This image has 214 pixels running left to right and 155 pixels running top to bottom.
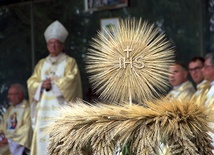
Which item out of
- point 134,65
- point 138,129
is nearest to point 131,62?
point 134,65

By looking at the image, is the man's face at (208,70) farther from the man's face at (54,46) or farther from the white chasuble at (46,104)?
the man's face at (54,46)

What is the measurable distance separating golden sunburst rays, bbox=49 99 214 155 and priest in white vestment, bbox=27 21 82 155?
172 inches

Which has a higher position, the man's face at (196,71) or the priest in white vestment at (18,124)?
the man's face at (196,71)

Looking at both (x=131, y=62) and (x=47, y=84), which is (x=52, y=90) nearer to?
(x=47, y=84)

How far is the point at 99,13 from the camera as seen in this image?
8062mm

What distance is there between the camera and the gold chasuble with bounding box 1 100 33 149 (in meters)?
7.75

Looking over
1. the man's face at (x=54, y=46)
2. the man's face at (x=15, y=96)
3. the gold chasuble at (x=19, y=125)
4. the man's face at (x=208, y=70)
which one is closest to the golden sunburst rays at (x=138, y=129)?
the man's face at (x=208, y=70)

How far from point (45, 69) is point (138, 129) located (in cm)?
499

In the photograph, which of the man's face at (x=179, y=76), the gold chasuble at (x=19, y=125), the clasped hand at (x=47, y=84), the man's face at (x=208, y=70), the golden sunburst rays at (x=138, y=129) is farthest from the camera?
the gold chasuble at (x=19, y=125)

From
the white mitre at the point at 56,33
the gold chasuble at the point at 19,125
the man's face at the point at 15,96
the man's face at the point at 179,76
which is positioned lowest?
the gold chasuble at the point at 19,125

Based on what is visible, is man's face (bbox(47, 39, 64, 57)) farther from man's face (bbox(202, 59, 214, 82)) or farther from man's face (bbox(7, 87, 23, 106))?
man's face (bbox(202, 59, 214, 82))

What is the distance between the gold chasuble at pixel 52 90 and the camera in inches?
266

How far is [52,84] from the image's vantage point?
6.77 meters

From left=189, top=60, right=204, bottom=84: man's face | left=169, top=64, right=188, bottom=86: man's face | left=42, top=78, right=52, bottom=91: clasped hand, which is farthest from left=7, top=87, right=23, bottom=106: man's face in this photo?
left=189, top=60, right=204, bottom=84: man's face
